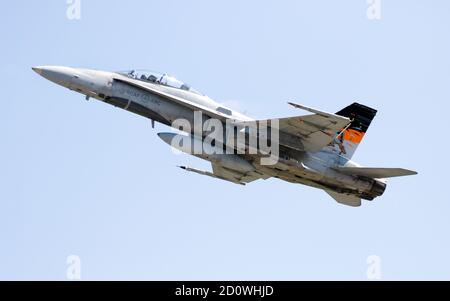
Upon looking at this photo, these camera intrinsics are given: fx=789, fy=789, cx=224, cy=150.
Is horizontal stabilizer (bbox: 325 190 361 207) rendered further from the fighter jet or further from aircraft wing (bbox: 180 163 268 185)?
aircraft wing (bbox: 180 163 268 185)

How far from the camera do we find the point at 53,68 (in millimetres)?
22906

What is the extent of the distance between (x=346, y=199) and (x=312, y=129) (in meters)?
3.68

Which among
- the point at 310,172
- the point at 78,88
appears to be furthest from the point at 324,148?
the point at 78,88

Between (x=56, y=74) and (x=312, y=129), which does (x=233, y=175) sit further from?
(x=56, y=74)

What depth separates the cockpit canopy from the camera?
77.4ft

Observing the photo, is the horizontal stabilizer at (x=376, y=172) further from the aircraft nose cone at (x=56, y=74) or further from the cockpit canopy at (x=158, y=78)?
the aircraft nose cone at (x=56, y=74)

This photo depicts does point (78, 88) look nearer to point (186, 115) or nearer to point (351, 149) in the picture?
point (186, 115)

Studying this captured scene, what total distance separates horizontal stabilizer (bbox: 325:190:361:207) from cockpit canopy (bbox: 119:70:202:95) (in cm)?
550

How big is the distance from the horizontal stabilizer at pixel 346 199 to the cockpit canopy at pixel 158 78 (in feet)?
18.0

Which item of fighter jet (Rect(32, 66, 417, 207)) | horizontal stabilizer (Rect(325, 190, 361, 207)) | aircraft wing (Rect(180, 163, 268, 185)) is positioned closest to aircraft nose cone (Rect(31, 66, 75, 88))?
fighter jet (Rect(32, 66, 417, 207))

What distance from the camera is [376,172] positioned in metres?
23.2
